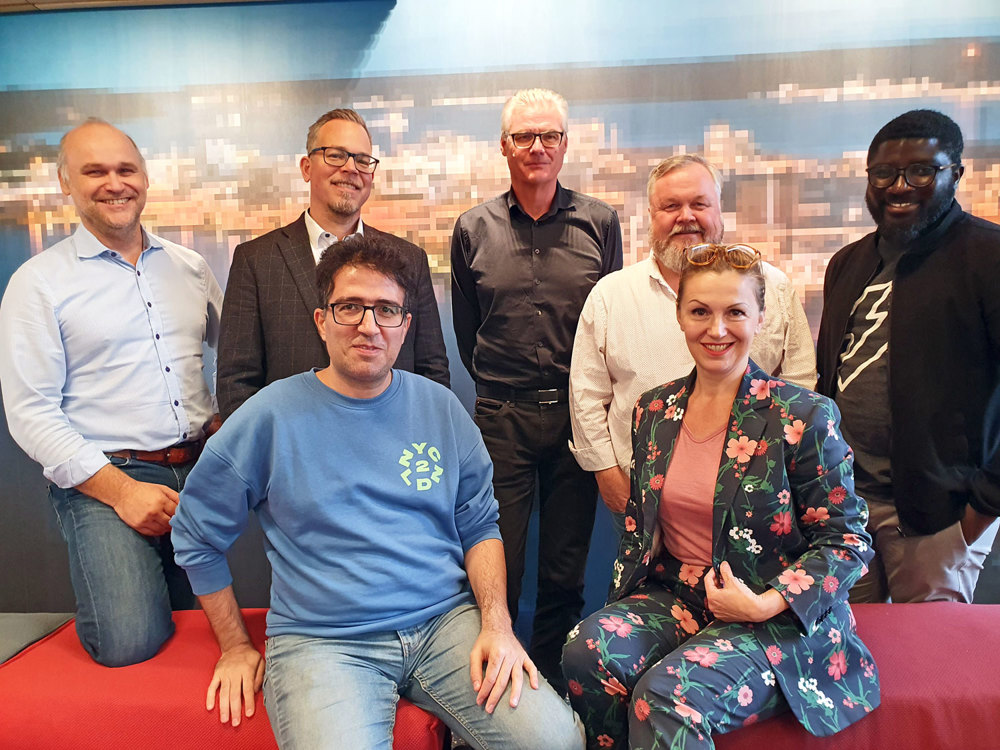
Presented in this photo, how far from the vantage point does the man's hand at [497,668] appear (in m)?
1.81

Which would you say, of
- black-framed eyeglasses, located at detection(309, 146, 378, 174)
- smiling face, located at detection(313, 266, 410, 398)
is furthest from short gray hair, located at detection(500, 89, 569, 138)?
smiling face, located at detection(313, 266, 410, 398)

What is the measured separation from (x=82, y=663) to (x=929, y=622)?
2466mm

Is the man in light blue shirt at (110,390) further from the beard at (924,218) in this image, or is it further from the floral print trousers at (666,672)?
the beard at (924,218)

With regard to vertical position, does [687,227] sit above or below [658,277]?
above

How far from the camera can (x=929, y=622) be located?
222cm

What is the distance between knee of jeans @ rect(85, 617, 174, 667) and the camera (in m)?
2.18

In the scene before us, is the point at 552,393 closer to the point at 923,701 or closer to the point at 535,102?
the point at 535,102

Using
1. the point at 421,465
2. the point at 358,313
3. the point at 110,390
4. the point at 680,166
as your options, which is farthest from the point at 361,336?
the point at 680,166

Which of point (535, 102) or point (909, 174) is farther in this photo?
point (535, 102)

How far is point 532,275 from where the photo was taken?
2.79 m

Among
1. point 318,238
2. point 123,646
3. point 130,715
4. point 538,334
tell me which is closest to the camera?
point 130,715

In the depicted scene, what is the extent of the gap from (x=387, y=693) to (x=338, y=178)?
1.63 m

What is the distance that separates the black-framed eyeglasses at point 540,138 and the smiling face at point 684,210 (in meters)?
0.46

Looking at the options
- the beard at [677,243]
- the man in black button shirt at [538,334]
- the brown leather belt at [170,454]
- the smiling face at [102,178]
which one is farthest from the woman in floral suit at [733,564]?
the smiling face at [102,178]
